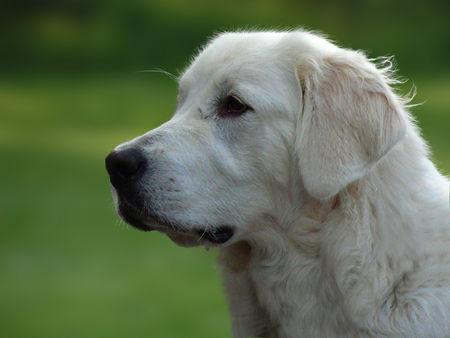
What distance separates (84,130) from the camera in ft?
54.3

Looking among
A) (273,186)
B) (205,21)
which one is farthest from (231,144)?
(205,21)

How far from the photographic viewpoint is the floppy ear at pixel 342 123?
130 inches

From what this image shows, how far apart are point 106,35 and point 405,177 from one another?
17.1 m

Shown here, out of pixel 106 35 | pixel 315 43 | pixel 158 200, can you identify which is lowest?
pixel 158 200

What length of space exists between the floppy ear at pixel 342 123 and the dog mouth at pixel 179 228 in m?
0.49

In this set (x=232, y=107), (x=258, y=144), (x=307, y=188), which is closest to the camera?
(x=307, y=188)

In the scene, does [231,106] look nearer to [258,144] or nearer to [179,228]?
[258,144]

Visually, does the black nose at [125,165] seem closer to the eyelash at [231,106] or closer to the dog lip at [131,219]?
the dog lip at [131,219]

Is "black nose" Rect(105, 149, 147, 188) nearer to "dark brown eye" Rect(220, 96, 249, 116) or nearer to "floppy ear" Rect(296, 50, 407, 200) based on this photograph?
"dark brown eye" Rect(220, 96, 249, 116)

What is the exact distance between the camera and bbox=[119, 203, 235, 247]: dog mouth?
3.42m

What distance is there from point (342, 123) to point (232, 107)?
0.57 meters

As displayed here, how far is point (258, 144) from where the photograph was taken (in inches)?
136

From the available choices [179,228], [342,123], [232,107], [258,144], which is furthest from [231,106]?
[179,228]

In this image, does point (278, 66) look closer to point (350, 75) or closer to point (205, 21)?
point (350, 75)
